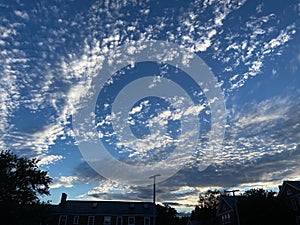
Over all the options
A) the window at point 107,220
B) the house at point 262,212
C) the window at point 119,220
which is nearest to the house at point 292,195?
the house at point 262,212

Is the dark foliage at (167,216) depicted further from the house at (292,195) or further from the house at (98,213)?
the house at (292,195)

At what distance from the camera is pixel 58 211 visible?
2095 inches

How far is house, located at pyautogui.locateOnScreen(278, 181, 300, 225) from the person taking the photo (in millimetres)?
47828

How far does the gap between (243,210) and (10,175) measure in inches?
1514

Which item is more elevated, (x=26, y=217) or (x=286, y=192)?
(x=286, y=192)

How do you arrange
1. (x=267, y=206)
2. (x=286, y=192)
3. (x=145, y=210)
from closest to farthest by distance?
(x=267, y=206) → (x=286, y=192) → (x=145, y=210)

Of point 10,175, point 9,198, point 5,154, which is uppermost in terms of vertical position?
point 5,154

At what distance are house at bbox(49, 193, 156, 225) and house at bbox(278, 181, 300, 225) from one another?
1080 inches

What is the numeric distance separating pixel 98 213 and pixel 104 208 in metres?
2.00

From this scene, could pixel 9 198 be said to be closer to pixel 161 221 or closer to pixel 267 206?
pixel 267 206

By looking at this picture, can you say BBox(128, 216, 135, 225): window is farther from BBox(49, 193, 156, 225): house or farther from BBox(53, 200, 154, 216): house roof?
BBox(53, 200, 154, 216): house roof

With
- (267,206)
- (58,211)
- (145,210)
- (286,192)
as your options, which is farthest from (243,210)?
(58,211)

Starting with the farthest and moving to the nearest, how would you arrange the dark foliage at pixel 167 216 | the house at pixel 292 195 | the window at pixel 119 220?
the dark foliage at pixel 167 216
the window at pixel 119 220
the house at pixel 292 195

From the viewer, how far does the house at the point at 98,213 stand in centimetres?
5272
